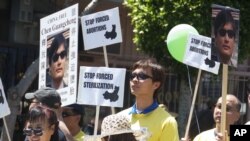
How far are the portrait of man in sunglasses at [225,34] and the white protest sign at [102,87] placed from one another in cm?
77

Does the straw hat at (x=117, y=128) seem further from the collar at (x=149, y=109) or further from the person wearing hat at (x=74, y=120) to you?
the person wearing hat at (x=74, y=120)

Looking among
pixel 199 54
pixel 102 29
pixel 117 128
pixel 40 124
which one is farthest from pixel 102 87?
pixel 117 128

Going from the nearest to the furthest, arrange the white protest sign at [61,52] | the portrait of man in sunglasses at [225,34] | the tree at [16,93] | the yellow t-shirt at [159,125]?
1. the yellow t-shirt at [159,125]
2. the portrait of man in sunglasses at [225,34]
3. the white protest sign at [61,52]
4. the tree at [16,93]

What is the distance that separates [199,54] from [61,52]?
3.80 feet

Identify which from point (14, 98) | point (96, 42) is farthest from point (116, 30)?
point (14, 98)

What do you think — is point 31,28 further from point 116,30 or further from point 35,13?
point 116,30

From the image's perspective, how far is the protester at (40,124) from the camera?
12.3 feet

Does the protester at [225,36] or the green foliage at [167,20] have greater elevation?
the green foliage at [167,20]

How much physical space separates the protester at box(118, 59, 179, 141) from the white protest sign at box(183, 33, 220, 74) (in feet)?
3.68

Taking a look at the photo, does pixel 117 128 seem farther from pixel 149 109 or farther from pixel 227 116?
pixel 227 116

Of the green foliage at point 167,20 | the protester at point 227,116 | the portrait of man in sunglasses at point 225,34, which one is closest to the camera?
the portrait of man in sunglasses at point 225,34

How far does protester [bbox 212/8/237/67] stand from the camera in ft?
15.4

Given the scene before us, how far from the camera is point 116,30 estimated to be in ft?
18.3

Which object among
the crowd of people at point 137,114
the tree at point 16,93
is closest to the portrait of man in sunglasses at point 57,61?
the crowd of people at point 137,114
